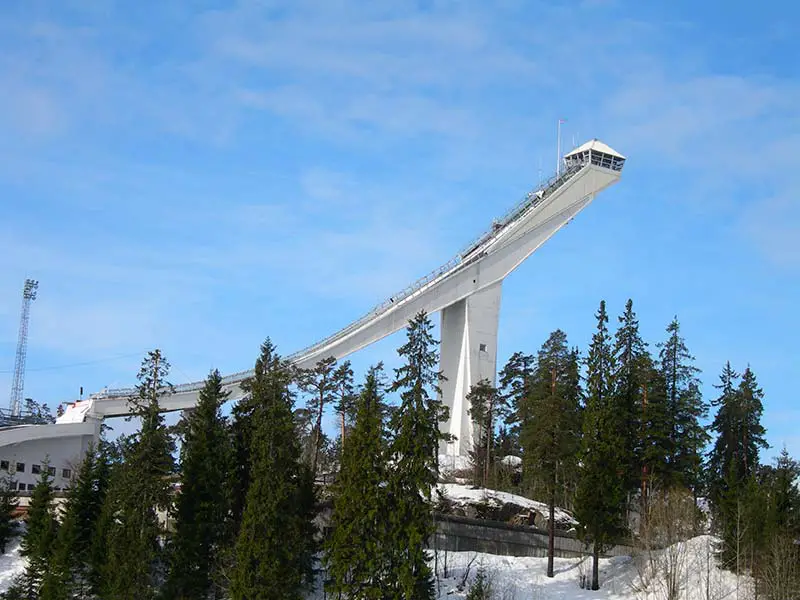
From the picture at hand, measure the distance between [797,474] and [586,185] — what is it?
28.8 metres

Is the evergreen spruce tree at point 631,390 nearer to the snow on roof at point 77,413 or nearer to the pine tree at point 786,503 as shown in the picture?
the pine tree at point 786,503

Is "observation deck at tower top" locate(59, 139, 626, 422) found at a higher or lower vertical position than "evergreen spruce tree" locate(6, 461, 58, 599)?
higher

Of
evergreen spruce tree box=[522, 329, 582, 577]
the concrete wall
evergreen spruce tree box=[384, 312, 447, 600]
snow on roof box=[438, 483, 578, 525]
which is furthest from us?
snow on roof box=[438, 483, 578, 525]

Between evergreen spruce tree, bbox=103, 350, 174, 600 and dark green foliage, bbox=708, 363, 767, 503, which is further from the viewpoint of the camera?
dark green foliage, bbox=708, 363, 767, 503

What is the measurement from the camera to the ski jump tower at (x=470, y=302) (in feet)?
200

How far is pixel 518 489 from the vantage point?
5116 centimetres

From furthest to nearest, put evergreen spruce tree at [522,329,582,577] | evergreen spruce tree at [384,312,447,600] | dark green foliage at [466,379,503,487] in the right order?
dark green foliage at [466,379,503,487]
evergreen spruce tree at [522,329,582,577]
evergreen spruce tree at [384,312,447,600]

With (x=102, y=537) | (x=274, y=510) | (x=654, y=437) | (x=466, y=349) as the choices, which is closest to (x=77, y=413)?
(x=466, y=349)

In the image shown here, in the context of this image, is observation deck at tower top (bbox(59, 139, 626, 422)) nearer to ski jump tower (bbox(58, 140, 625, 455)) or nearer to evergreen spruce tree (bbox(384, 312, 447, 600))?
ski jump tower (bbox(58, 140, 625, 455))

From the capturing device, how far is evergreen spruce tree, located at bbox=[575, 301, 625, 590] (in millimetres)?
38438

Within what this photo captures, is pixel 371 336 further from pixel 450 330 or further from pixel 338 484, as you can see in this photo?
pixel 338 484

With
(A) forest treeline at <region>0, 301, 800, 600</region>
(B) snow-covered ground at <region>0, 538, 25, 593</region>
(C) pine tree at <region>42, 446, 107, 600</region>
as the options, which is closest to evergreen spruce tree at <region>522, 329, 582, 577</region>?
(A) forest treeline at <region>0, 301, 800, 600</region>

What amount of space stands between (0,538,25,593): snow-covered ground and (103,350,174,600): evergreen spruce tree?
727 cm

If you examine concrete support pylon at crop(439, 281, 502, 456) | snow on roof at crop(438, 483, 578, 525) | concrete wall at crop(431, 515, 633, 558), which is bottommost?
concrete wall at crop(431, 515, 633, 558)
